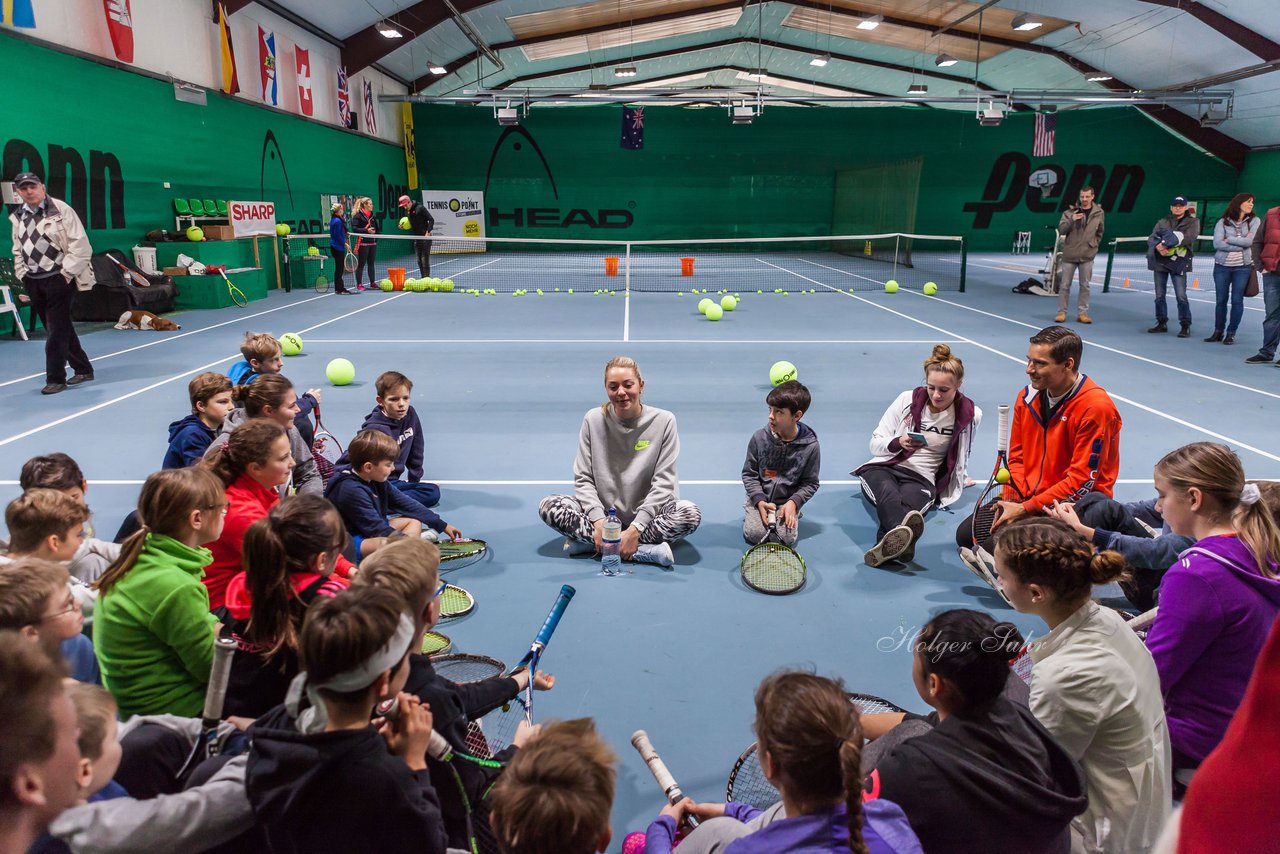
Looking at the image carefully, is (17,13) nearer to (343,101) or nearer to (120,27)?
(120,27)

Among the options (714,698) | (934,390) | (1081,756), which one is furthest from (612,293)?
(1081,756)

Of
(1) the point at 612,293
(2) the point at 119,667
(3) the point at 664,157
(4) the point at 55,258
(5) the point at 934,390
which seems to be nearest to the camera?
(2) the point at 119,667

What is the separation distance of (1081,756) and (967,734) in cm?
60

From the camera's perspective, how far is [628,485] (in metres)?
4.90

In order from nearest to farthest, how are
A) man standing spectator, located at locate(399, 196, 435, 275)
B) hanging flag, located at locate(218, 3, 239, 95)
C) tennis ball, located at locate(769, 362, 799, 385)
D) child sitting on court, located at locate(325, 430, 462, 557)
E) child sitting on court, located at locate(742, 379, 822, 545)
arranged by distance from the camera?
child sitting on court, located at locate(325, 430, 462, 557), child sitting on court, located at locate(742, 379, 822, 545), tennis ball, located at locate(769, 362, 799, 385), hanging flag, located at locate(218, 3, 239, 95), man standing spectator, located at locate(399, 196, 435, 275)

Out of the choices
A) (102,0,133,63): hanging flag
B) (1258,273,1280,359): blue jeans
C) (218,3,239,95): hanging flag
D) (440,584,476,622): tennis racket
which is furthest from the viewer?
(218,3,239,95): hanging flag

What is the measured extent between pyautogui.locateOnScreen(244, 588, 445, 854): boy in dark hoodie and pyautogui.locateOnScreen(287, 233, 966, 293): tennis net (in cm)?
1325

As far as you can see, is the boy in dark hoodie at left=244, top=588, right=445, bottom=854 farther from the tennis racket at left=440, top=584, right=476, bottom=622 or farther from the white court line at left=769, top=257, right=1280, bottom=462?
the white court line at left=769, top=257, right=1280, bottom=462

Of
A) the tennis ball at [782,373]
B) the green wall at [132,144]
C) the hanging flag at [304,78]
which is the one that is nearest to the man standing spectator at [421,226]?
the green wall at [132,144]

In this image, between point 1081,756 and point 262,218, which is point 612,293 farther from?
point 1081,756

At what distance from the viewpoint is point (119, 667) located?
97.2 inches

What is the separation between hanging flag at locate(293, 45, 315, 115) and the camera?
20.9 metres

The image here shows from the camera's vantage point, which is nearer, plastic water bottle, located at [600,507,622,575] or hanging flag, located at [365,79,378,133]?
plastic water bottle, located at [600,507,622,575]

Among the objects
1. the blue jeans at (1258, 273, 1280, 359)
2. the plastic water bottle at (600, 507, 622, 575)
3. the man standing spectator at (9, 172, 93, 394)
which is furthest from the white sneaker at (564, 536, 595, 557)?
the blue jeans at (1258, 273, 1280, 359)
